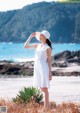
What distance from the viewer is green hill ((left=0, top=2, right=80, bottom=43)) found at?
1708cm

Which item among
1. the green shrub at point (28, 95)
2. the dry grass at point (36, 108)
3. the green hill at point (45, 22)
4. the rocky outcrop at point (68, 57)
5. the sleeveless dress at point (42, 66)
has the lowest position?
the dry grass at point (36, 108)

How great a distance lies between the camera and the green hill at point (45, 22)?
17078 millimetres

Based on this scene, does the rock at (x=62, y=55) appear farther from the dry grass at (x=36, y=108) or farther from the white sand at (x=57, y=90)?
the dry grass at (x=36, y=108)

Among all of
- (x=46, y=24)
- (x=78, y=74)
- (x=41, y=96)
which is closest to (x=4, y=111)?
(x=41, y=96)

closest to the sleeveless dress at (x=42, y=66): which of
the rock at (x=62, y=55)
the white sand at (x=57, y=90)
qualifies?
the white sand at (x=57, y=90)

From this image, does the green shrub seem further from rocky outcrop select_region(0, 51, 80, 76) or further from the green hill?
the green hill

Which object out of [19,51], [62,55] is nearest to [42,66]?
[19,51]

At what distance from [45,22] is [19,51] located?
158cm

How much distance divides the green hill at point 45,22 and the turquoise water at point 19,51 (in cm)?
25

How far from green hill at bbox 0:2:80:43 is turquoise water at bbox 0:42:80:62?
0.25 meters

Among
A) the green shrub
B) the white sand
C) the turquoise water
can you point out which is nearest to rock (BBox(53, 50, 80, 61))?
the turquoise water

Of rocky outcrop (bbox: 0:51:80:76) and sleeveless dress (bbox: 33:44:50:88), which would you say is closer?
sleeveless dress (bbox: 33:44:50:88)

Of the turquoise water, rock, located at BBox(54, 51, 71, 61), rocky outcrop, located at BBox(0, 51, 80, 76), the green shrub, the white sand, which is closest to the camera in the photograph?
the green shrub

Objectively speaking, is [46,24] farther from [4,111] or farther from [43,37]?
[4,111]
